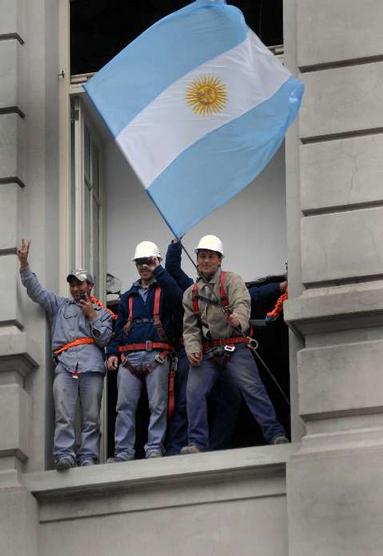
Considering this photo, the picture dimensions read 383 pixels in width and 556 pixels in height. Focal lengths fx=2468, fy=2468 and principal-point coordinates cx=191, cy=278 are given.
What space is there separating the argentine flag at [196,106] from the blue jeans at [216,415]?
182 cm

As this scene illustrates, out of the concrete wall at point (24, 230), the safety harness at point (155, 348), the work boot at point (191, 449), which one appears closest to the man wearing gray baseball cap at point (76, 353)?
the concrete wall at point (24, 230)

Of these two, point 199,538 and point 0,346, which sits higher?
point 0,346

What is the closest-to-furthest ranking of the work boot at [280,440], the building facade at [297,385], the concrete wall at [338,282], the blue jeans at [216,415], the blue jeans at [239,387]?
the concrete wall at [338,282] < the building facade at [297,385] < the work boot at [280,440] < the blue jeans at [239,387] < the blue jeans at [216,415]

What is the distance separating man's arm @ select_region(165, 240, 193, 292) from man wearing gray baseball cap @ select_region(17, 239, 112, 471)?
72 cm

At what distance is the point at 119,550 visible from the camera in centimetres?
2127

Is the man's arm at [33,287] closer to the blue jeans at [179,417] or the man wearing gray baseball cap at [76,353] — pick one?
the man wearing gray baseball cap at [76,353]

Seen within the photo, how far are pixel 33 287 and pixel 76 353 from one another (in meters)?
0.71

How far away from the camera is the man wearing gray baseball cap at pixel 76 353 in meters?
22.0

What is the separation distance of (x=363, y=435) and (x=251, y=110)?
2.96 meters

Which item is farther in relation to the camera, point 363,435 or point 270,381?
point 270,381

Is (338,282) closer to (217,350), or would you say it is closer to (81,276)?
(217,350)

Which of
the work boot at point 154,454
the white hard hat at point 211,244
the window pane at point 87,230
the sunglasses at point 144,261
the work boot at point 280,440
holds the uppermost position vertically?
the window pane at point 87,230

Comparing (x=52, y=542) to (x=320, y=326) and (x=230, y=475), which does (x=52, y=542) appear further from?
(x=320, y=326)

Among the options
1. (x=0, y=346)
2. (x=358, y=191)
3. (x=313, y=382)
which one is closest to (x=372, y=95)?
(x=358, y=191)
